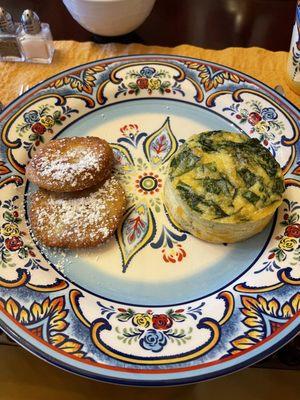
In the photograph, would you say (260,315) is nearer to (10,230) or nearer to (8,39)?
(10,230)

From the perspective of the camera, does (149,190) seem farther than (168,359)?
Yes

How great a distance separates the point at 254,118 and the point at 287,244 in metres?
0.58

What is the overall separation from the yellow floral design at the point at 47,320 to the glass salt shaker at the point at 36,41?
1.24 metres

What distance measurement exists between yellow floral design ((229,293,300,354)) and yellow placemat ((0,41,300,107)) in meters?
1.00

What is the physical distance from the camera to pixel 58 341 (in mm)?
1145

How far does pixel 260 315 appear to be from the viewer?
121cm

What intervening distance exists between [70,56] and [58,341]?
1.40m

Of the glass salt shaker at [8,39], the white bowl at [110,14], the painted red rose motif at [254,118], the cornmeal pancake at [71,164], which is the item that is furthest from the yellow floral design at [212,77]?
the glass salt shaker at [8,39]

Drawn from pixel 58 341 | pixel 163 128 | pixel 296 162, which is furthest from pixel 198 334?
pixel 163 128

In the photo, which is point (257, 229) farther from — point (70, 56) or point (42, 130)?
point (70, 56)

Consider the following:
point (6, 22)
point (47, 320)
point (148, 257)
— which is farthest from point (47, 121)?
point (47, 320)

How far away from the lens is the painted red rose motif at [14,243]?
1.35 metres

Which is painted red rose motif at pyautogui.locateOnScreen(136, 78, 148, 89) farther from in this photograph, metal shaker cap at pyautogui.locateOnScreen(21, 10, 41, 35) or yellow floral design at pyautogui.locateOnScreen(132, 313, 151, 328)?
yellow floral design at pyautogui.locateOnScreen(132, 313, 151, 328)

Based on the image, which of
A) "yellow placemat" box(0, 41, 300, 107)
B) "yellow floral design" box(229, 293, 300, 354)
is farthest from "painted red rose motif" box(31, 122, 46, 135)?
"yellow floral design" box(229, 293, 300, 354)
